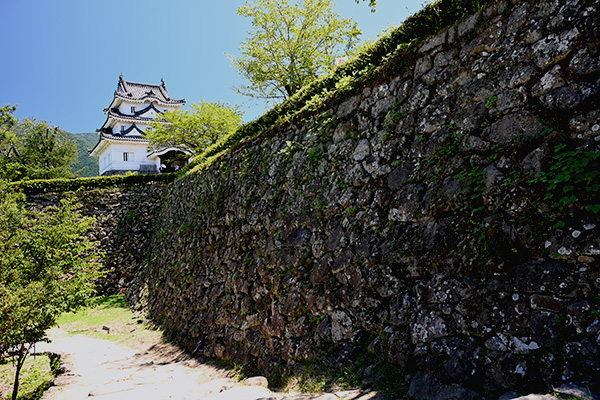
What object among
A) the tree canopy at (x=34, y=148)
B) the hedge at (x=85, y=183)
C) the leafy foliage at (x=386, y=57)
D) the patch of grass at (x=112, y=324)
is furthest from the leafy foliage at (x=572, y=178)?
the tree canopy at (x=34, y=148)

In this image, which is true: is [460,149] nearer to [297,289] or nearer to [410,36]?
[410,36]

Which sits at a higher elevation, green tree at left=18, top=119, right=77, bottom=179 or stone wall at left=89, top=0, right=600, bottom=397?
green tree at left=18, top=119, right=77, bottom=179

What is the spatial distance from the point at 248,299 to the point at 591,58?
6546mm

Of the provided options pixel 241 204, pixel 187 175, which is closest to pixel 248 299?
pixel 241 204

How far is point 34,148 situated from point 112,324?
2596 centimetres

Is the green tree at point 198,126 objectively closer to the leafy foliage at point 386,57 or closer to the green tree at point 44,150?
the leafy foliage at point 386,57

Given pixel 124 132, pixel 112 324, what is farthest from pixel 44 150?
pixel 112 324

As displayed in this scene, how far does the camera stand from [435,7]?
4.96m

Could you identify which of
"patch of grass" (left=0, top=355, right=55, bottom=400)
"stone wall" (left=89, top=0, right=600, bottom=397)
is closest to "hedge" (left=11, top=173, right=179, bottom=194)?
"patch of grass" (left=0, top=355, right=55, bottom=400)

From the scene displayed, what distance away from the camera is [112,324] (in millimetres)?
12516

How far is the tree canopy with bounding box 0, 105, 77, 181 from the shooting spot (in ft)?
89.0

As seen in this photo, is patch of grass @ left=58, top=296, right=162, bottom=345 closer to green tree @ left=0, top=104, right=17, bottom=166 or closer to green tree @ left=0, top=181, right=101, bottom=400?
green tree @ left=0, top=181, right=101, bottom=400

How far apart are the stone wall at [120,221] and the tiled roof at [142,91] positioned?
20.9m

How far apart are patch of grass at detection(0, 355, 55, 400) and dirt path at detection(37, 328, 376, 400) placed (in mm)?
379
